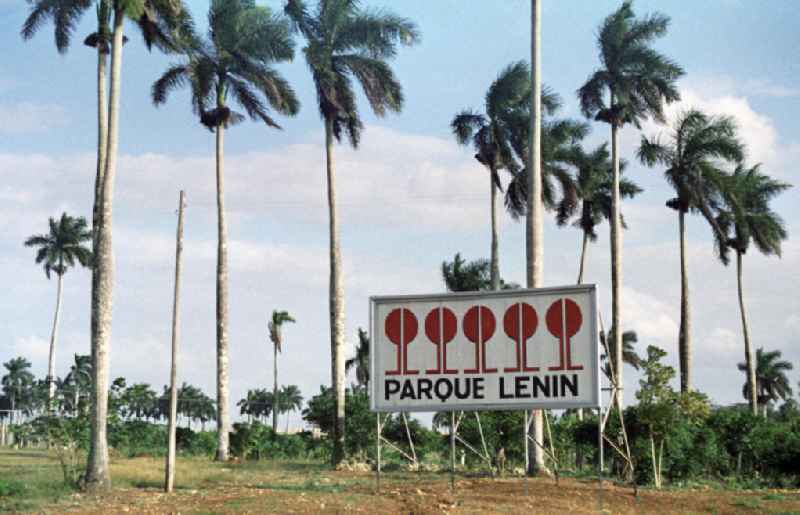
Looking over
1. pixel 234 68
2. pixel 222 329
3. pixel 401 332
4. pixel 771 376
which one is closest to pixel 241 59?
pixel 234 68

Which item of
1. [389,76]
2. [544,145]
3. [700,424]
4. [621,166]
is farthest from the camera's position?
[621,166]

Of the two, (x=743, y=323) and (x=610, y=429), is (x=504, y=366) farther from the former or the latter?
(x=743, y=323)

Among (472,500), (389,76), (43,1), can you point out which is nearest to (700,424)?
(472,500)

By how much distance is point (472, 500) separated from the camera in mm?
24531

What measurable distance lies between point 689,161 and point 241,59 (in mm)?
21792

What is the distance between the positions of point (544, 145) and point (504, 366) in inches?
1175

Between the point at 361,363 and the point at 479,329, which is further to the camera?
the point at 361,363

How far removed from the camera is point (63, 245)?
8719 centimetres

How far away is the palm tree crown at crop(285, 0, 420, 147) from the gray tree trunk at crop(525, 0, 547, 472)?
9224mm

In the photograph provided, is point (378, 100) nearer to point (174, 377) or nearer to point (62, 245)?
point (174, 377)

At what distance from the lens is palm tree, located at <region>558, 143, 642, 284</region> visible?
56.4m

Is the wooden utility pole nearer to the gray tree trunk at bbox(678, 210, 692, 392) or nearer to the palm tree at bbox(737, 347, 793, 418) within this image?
the gray tree trunk at bbox(678, 210, 692, 392)

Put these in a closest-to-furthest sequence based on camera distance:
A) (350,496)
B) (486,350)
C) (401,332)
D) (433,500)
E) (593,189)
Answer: (486,350) < (433,500) < (401,332) < (350,496) < (593,189)

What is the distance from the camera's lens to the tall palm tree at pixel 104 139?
30.5 meters
